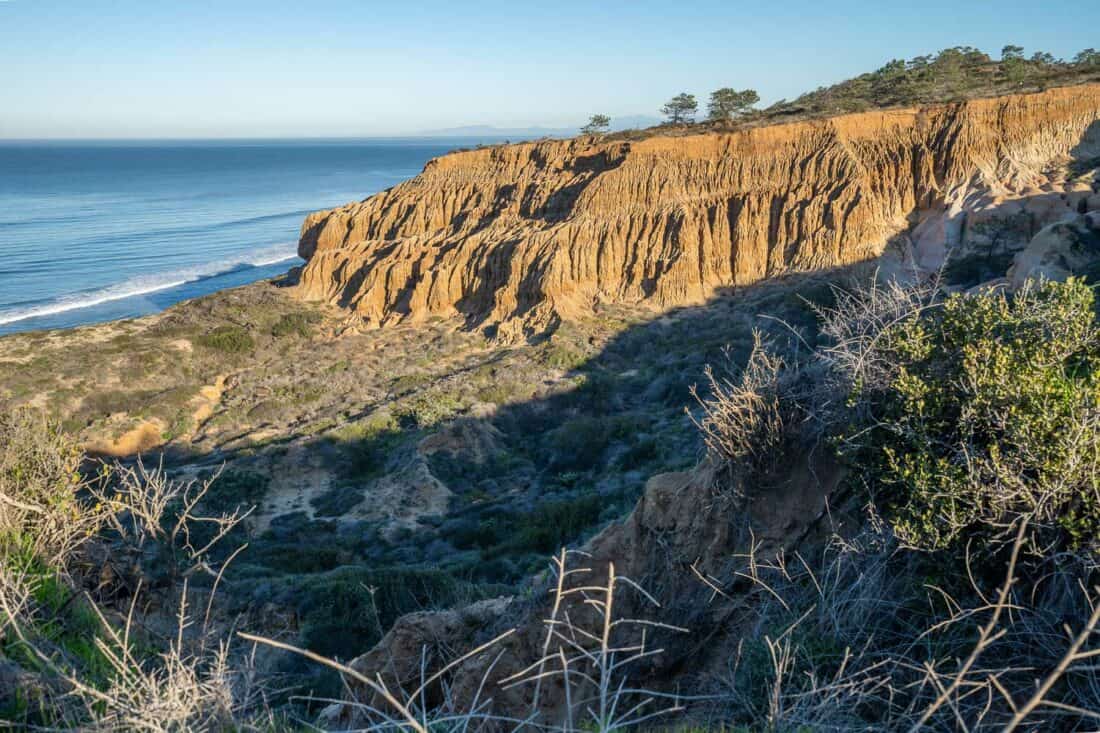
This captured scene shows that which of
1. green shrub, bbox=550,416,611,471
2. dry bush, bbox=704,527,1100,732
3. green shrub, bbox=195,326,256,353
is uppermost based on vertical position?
dry bush, bbox=704,527,1100,732

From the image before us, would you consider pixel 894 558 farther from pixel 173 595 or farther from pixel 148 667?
pixel 173 595

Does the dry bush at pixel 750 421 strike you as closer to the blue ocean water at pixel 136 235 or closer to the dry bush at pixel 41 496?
the dry bush at pixel 41 496

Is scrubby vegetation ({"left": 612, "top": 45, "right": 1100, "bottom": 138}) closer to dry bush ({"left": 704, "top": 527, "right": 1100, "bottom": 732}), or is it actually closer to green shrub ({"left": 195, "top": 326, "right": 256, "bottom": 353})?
green shrub ({"left": 195, "top": 326, "right": 256, "bottom": 353})

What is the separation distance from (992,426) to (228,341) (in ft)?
108

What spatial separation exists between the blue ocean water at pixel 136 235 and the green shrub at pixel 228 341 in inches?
726

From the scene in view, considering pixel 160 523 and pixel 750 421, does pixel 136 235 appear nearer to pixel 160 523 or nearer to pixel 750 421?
pixel 160 523

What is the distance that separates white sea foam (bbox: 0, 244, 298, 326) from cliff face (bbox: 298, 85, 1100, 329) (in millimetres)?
22082

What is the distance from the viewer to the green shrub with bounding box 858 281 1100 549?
489 centimetres

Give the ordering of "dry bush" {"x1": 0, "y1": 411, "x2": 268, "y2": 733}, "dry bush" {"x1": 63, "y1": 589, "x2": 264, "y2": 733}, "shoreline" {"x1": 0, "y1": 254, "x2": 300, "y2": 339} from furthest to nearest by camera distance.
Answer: "shoreline" {"x1": 0, "y1": 254, "x2": 300, "y2": 339} → "dry bush" {"x1": 0, "y1": 411, "x2": 268, "y2": 733} → "dry bush" {"x1": 63, "y1": 589, "x2": 264, "y2": 733}

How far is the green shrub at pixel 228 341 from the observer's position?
32406mm

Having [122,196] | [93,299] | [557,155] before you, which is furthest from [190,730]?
[122,196]

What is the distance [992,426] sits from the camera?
214 inches

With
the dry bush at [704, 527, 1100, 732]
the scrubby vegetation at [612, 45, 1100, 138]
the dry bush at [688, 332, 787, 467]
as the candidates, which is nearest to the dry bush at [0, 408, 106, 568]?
the dry bush at [704, 527, 1100, 732]

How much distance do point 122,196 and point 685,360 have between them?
111989 mm
